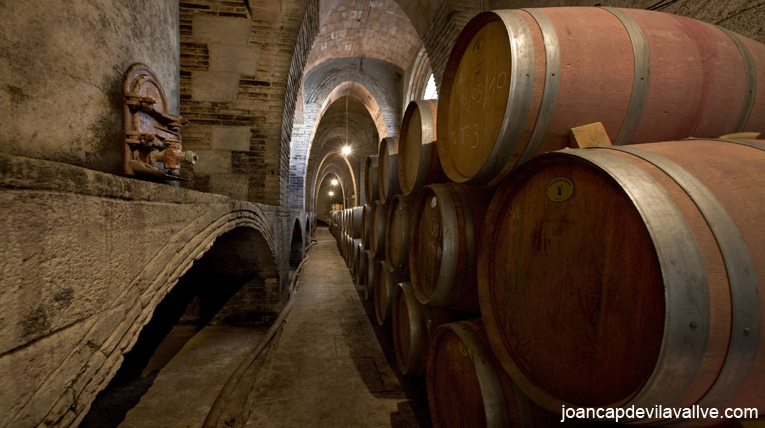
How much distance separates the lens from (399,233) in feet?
8.82

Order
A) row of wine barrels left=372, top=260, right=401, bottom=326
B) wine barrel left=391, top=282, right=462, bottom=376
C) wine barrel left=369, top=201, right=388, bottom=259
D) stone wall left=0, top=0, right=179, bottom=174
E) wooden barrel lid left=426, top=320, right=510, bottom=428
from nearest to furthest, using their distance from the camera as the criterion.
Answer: wooden barrel lid left=426, top=320, right=510, bottom=428 → stone wall left=0, top=0, right=179, bottom=174 → wine barrel left=391, top=282, right=462, bottom=376 → row of wine barrels left=372, top=260, right=401, bottom=326 → wine barrel left=369, top=201, right=388, bottom=259

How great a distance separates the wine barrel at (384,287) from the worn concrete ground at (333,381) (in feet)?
1.65

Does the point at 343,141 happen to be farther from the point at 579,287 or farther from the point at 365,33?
the point at 579,287

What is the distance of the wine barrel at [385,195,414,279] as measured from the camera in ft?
8.33

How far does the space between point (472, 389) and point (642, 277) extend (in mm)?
940

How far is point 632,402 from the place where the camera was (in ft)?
2.31

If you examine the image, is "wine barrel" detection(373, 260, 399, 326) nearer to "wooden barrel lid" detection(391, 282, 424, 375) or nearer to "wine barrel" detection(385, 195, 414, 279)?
"wine barrel" detection(385, 195, 414, 279)

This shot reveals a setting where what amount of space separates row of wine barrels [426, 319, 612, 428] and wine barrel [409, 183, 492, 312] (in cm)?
24

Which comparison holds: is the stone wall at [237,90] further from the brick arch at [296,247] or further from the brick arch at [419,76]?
the brick arch at [419,76]

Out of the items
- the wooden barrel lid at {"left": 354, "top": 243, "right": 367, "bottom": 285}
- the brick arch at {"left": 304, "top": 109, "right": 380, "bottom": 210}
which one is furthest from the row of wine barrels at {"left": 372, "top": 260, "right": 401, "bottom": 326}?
the brick arch at {"left": 304, "top": 109, "right": 380, "bottom": 210}

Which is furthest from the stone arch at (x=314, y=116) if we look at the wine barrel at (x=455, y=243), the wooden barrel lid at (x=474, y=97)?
the wine barrel at (x=455, y=243)

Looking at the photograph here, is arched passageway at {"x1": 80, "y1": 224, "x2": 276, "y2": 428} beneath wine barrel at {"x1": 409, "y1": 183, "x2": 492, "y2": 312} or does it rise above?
beneath

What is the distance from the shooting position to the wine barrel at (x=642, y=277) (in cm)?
63

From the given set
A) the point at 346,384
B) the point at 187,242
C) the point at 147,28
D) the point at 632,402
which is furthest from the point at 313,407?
the point at 147,28
